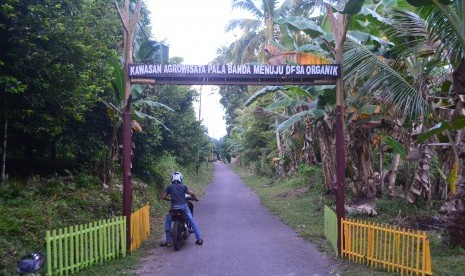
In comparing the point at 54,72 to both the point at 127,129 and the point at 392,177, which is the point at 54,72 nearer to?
the point at 127,129

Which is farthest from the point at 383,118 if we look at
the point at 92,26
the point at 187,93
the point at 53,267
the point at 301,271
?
the point at 187,93

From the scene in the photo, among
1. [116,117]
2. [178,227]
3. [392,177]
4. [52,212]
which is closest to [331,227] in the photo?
[178,227]

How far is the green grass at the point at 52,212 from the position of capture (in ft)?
23.1

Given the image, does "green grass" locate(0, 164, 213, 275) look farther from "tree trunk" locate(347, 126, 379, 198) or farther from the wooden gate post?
"tree trunk" locate(347, 126, 379, 198)

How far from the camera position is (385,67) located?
8484 mm

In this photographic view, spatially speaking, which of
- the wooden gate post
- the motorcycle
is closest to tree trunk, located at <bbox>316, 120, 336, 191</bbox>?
the motorcycle

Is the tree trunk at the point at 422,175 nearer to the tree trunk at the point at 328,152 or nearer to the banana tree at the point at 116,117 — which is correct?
the tree trunk at the point at 328,152

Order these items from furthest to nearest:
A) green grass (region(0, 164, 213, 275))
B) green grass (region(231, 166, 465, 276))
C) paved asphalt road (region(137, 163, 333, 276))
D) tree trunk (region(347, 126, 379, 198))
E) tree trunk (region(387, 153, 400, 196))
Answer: tree trunk (region(347, 126, 379, 198)) < tree trunk (region(387, 153, 400, 196)) < paved asphalt road (region(137, 163, 333, 276)) < green grass (region(231, 166, 465, 276)) < green grass (region(0, 164, 213, 275))

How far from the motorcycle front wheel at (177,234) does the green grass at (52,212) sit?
0.60m

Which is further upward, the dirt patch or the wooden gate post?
the wooden gate post

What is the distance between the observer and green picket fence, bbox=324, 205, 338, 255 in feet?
28.3

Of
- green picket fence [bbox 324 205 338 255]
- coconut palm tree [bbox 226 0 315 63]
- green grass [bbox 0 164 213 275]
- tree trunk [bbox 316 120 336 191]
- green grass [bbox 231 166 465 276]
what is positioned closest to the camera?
green grass [bbox 0 164 213 275]

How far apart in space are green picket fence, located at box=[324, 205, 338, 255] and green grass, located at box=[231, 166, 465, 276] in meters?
0.14

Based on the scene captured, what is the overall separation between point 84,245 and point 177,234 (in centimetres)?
205
